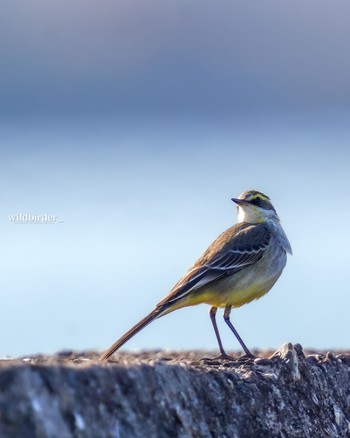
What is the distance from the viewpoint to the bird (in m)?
13.1

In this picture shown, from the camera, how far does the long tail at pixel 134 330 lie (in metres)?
11.5

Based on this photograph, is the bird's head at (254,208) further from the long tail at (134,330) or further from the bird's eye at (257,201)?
the long tail at (134,330)

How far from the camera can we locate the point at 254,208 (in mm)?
15602

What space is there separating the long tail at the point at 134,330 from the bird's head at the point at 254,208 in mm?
3416

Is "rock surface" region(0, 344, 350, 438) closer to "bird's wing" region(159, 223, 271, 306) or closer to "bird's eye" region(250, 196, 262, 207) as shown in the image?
"bird's wing" region(159, 223, 271, 306)

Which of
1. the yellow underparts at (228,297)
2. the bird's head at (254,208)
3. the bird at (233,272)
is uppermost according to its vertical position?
the bird's head at (254,208)

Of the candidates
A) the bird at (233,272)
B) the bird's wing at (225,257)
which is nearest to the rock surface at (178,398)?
the bird at (233,272)

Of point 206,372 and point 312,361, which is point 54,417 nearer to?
point 206,372

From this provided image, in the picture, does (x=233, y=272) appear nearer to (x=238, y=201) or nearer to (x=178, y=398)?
(x=238, y=201)

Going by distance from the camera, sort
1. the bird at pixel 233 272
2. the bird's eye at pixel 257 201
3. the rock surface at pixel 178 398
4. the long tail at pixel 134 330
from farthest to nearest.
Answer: the bird's eye at pixel 257 201
the bird at pixel 233 272
the long tail at pixel 134 330
the rock surface at pixel 178 398

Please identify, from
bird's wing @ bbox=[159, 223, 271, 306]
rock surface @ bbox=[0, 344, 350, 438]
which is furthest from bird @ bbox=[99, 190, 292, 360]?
rock surface @ bbox=[0, 344, 350, 438]

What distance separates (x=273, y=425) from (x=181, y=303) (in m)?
3.55

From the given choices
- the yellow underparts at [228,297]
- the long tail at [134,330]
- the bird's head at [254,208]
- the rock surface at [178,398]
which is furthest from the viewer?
the bird's head at [254,208]

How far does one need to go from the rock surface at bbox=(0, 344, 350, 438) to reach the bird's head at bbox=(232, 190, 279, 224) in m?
3.69
